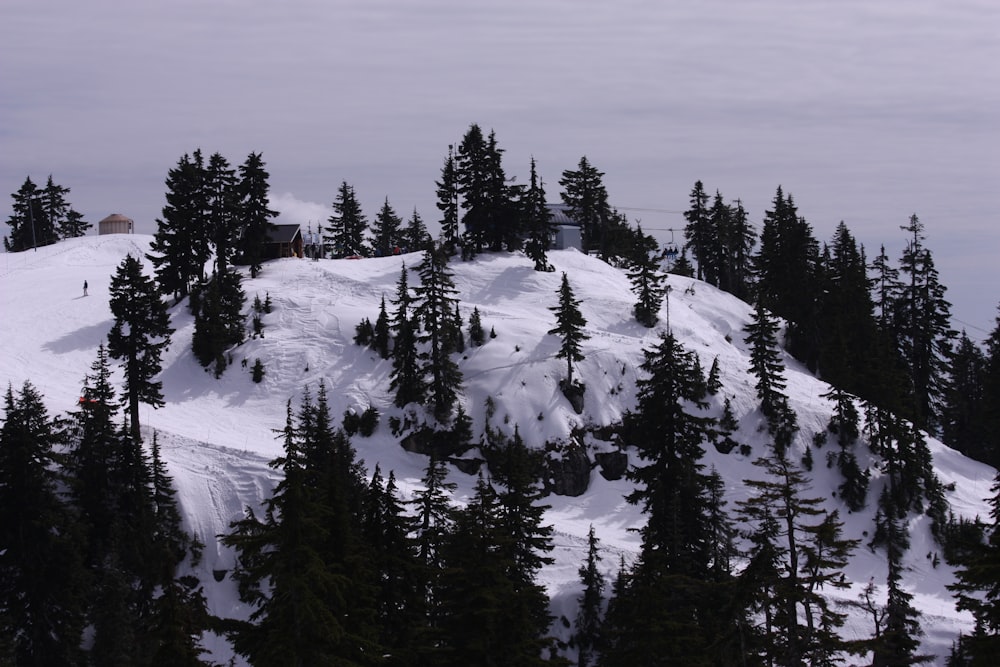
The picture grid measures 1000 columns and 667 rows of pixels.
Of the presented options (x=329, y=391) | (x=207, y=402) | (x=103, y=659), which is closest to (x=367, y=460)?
(x=329, y=391)

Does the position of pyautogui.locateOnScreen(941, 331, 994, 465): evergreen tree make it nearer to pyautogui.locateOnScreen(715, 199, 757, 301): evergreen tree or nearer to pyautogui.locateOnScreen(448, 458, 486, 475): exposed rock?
pyautogui.locateOnScreen(715, 199, 757, 301): evergreen tree

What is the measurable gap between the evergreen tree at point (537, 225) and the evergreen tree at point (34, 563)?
50.9m

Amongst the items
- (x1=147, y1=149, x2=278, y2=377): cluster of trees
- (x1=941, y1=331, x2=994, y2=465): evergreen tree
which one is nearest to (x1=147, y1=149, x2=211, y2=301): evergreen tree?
(x1=147, y1=149, x2=278, y2=377): cluster of trees

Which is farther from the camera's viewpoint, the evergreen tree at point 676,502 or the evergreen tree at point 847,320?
the evergreen tree at point 847,320

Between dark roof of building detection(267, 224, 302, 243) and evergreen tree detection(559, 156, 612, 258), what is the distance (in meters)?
29.0

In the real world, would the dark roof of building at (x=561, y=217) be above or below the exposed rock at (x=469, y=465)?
above

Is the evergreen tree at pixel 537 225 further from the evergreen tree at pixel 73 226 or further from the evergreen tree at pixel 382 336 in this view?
the evergreen tree at pixel 73 226

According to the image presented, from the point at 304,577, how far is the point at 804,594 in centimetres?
1023

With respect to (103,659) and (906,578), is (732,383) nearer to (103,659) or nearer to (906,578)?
(906,578)

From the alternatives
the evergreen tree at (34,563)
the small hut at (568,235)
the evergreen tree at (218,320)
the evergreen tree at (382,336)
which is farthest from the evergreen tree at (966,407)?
the evergreen tree at (34,563)

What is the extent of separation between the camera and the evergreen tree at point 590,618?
130 ft

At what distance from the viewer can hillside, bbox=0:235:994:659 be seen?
→ 48.5 metres

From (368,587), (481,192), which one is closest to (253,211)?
(481,192)

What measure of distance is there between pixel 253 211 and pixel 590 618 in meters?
51.2
